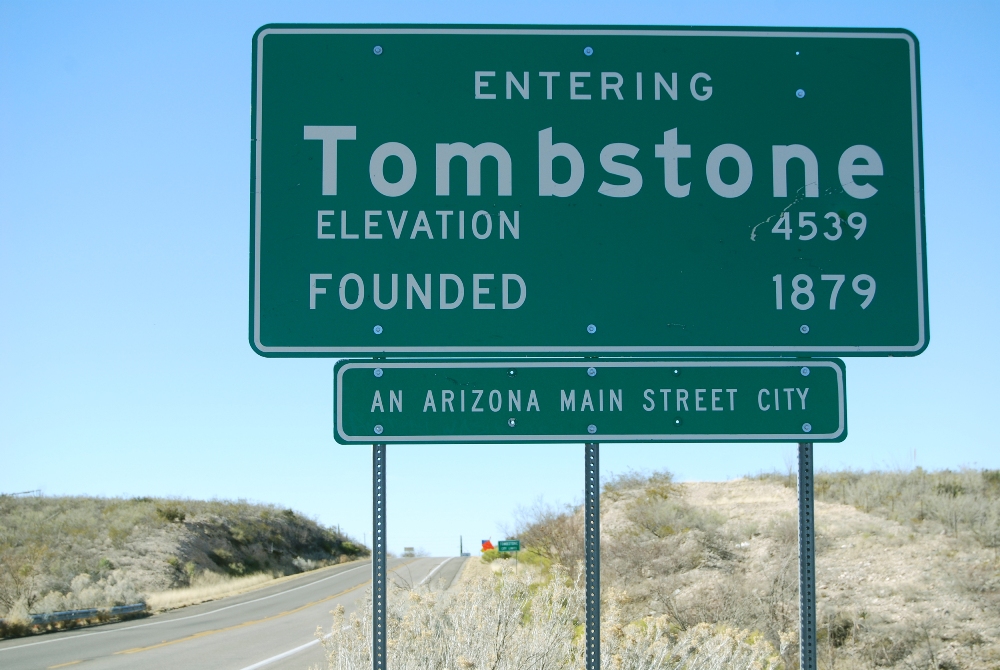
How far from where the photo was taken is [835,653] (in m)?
11.9

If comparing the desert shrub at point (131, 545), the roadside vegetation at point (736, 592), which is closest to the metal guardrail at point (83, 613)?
the desert shrub at point (131, 545)

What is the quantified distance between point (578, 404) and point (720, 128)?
1.50 metres

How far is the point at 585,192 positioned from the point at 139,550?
1652 inches

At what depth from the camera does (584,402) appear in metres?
3.99

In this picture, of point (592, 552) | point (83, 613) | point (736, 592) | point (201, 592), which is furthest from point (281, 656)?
point (201, 592)

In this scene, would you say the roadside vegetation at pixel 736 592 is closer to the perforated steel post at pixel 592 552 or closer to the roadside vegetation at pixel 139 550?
the perforated steel post at pixel 592 552

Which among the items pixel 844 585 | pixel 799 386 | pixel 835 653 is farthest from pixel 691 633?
pixel 844 585

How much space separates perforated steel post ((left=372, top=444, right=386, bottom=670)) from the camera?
3881mm

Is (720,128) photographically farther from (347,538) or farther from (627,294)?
(347,538)

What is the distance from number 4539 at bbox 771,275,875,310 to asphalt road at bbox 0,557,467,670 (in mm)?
6574

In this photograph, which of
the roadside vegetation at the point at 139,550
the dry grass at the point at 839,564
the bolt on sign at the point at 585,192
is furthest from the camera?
the roadside vegetation at the point at 139,550

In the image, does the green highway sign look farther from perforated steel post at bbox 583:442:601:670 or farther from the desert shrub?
the desert shrub

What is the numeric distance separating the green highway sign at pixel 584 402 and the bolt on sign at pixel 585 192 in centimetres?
12

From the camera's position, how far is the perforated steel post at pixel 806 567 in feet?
13.0
